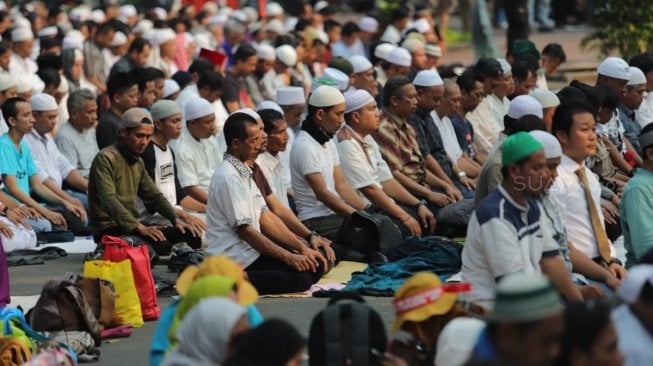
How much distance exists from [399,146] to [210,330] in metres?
7.53

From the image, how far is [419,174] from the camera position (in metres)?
14.4

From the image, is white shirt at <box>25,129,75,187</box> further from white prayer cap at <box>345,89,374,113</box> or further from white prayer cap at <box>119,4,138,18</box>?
white prayer cap at <box>119,4,138,18</box>

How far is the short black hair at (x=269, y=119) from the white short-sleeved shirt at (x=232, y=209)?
1.38 meters

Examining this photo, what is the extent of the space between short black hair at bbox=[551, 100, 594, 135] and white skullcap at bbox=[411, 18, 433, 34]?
571 inches

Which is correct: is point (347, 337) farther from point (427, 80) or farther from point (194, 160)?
point (427, 80)

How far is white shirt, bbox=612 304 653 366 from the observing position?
687 centimetres

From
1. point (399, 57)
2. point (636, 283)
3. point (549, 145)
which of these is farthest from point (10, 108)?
point (636, 283)

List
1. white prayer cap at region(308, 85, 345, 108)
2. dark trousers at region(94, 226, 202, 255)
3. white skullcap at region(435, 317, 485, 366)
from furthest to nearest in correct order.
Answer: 1. white prayer cap at region(308, 85, 345, 108)
2. dark trousers at region(94, 226, 202, 255)
3. white skullcap at region(435, 317, 485, 366)

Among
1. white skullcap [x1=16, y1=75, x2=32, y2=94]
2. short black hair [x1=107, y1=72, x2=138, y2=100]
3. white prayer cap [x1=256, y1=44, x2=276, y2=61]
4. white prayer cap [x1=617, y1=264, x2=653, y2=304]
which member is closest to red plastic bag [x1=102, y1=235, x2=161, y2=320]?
short black hair [x1=107, y1=72, x2=138, y2=100]

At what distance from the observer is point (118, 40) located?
2178 cm

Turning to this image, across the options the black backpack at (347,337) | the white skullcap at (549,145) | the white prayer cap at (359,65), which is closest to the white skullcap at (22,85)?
the white prayer cap at (359,65)

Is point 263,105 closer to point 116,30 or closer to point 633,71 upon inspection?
point 633,71

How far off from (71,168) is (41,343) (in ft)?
18.6

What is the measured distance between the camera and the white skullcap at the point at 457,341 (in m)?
7.16
